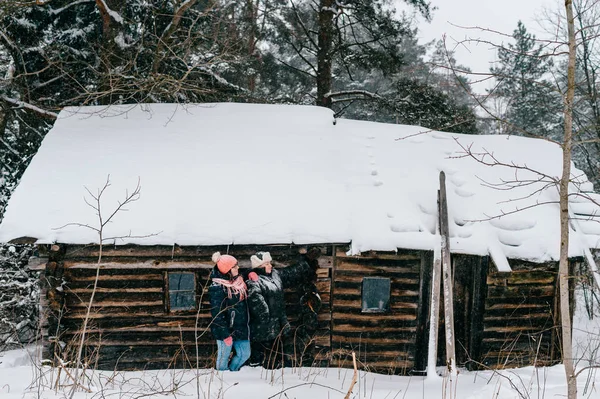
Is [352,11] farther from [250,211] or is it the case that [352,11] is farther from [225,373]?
[225,373]

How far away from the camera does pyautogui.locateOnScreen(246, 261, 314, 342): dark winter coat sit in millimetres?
7051

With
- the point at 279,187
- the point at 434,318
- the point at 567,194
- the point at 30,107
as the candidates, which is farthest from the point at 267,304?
the point at 30,107

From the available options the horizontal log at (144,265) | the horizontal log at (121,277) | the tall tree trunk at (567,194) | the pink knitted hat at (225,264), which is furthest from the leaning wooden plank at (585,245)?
the horizontal log at (121,277)

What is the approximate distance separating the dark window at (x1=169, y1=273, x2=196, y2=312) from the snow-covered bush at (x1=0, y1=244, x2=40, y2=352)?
4.92m

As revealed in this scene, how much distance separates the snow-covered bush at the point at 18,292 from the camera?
11.3 meters

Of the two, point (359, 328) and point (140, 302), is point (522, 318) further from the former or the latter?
point (140, 302)

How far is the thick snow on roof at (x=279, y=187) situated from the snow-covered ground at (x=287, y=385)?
83.0 inches

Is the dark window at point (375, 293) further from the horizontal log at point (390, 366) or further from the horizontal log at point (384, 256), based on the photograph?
the horizontal log at point (390, 366)

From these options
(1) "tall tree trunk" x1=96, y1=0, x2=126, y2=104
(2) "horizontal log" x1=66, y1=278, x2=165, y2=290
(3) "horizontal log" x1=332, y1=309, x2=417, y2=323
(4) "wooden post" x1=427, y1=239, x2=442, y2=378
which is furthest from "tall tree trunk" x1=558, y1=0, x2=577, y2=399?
(1) "tall tree trunk" x1=96, y1=0, x2=126, y2=104

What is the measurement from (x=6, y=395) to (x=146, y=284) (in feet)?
12.8

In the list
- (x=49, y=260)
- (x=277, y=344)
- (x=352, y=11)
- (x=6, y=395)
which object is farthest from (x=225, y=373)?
(x=352, y=11)

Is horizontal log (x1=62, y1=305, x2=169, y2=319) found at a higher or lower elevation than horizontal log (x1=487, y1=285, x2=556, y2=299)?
lower

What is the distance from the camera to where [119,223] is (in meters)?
7.86

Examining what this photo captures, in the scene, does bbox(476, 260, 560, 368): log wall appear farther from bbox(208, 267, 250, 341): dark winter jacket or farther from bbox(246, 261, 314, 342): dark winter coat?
bbox(208, 267, 250, 341): dark winter jacket
